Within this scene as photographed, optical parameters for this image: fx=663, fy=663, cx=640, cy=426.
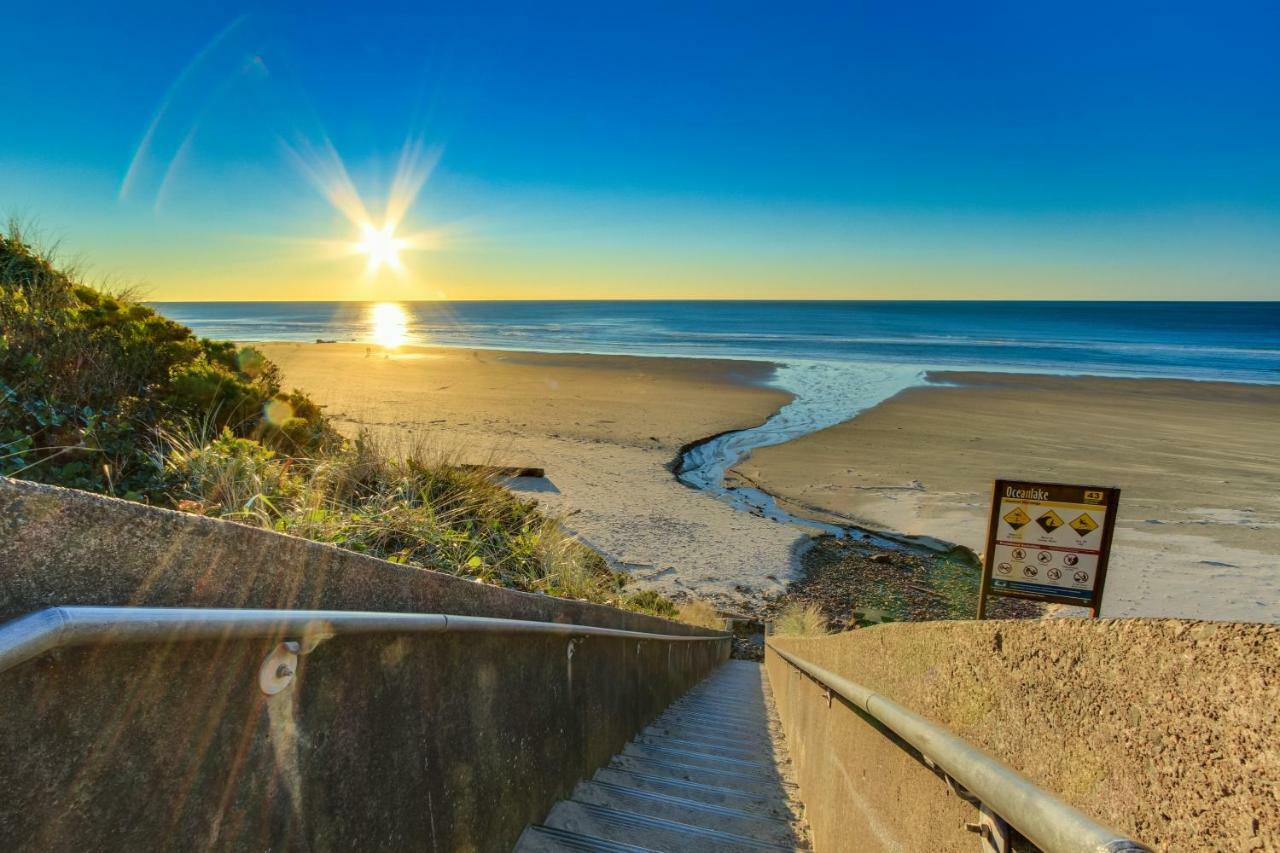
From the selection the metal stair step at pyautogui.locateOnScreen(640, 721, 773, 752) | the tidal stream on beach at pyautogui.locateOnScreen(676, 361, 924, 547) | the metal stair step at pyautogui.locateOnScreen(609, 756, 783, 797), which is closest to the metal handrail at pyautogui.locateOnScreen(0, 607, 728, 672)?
the metal stair step at pyautogui.locateOnScreen(609, 756, 783, 797)

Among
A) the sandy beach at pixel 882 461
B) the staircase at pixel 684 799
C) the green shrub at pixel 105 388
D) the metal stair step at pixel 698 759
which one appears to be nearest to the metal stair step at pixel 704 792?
the staircase at pixel 684 799

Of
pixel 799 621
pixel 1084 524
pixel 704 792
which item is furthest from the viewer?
pixel 799 621

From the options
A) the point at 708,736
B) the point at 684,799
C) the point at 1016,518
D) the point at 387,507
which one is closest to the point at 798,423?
A: the point at 708,736

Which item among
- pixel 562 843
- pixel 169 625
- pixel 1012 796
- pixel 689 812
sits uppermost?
pixel 169 625

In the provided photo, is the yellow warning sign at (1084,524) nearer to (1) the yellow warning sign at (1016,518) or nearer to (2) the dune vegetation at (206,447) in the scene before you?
(1) the yellow warning sign at (1016,518)

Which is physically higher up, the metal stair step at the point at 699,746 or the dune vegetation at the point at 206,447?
the dune vegetation at the point at 206,447

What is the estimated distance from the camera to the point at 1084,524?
3848 mm

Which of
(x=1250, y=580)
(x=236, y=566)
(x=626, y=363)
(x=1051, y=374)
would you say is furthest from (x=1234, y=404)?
(x=236, y=566)

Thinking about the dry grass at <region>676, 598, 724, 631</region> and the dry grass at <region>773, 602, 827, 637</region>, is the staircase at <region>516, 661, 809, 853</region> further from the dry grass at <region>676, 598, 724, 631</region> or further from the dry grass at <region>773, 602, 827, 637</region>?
the dry grass at <region>676, 598, 724, 631</region>

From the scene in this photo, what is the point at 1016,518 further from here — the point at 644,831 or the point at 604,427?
the point at 604,427

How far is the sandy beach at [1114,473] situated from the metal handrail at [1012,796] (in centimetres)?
973

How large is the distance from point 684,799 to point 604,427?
18.0 meters

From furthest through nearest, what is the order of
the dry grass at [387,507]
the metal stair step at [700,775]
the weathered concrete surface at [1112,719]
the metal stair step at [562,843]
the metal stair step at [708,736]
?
the metal stair step at [708,736] < the metal stair step at [700,775] < the dry grass at [387,507] < the metal stair step at [562,843] < the weathered concrete surface at [1112,719]

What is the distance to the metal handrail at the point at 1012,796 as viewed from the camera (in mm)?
928
